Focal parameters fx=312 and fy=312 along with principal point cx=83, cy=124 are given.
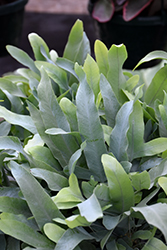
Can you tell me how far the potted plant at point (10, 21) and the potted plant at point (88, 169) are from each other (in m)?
1.33

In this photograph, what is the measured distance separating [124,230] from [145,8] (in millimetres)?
1507

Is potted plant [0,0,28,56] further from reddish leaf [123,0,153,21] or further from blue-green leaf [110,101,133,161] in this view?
blue-green leaf [110,101,133,161]

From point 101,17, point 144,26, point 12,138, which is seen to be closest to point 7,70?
point 101,17

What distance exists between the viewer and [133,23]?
5.66 ft

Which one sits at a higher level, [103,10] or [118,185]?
[103,10]

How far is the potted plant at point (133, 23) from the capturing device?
1677 millimetres

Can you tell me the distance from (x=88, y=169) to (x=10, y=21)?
159 centimetres

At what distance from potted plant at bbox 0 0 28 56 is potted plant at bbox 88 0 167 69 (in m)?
0.43

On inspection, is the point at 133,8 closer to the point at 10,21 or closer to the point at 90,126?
the point at 10,21

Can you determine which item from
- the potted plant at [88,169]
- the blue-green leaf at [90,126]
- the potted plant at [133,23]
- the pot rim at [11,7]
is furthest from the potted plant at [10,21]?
the blue-green leaf at [90,126]

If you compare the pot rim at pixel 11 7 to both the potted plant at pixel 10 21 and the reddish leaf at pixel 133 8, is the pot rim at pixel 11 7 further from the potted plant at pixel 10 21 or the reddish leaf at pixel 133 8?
the reddish leaf at pixel 133 8

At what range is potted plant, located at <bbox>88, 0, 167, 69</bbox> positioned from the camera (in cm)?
168

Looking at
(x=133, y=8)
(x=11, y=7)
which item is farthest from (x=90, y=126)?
(x=11, y=7)

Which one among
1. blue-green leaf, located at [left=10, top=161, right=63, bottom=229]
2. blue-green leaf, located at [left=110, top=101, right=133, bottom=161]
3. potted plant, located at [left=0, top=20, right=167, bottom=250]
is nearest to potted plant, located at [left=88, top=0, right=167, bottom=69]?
potted plant, located at [left=0, top=20, right=167, bottom=250]
